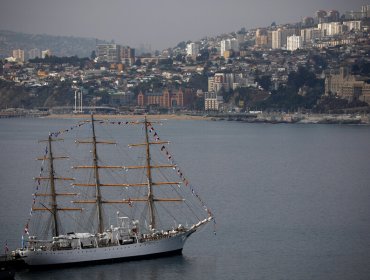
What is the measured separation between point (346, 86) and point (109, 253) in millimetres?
77488

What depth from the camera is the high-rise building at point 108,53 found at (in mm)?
157250

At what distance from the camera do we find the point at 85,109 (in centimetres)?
11050

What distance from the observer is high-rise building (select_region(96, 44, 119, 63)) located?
15725cm

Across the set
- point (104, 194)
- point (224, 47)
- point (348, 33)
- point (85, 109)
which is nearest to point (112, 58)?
point (224, 47)

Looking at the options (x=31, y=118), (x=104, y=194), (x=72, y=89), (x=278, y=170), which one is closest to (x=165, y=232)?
(x=104, y=194)

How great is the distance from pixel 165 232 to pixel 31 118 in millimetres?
77435

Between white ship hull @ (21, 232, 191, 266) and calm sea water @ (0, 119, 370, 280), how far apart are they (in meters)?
0.21

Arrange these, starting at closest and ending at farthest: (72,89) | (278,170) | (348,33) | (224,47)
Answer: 1. (278,170)
2. (72,89)
3. (348,33)
4. (224,47)

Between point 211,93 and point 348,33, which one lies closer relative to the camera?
point 211,93

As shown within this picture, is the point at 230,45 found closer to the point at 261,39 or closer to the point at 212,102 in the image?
the point at 261,39

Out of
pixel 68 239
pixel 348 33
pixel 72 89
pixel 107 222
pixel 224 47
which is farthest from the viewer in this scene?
pixel 224 47

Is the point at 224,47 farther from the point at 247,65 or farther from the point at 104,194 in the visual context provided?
the point at 104,194

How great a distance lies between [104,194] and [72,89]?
86.9m

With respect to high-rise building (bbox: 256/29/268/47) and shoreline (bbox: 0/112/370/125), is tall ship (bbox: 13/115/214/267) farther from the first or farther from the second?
high-rise building (bbox: 256/29/268/47)
